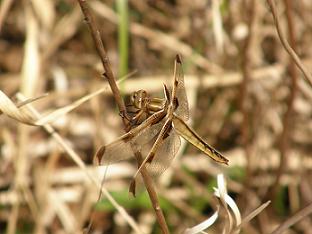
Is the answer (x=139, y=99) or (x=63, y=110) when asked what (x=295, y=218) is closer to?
(x=139, y=99)

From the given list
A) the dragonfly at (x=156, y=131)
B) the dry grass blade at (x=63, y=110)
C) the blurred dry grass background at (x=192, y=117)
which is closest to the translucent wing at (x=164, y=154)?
the dragonfly at (x=156, y=131)

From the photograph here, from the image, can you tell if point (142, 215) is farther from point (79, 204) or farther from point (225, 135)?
point (225, 135)

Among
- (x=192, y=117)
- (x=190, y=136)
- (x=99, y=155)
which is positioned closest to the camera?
(x=99, y=155)

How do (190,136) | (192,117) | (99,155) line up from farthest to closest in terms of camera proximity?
(192,117)
(190,136)
(99,155)

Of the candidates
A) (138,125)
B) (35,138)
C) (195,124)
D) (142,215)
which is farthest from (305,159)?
(138,125)

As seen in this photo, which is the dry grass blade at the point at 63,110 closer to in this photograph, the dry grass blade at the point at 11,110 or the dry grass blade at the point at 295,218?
the dry grass blade at the point at 11,110

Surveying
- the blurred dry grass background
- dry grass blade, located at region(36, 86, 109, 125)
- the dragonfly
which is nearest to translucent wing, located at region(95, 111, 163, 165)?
the dragonfly

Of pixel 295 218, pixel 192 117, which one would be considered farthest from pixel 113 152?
pixel 192 117
